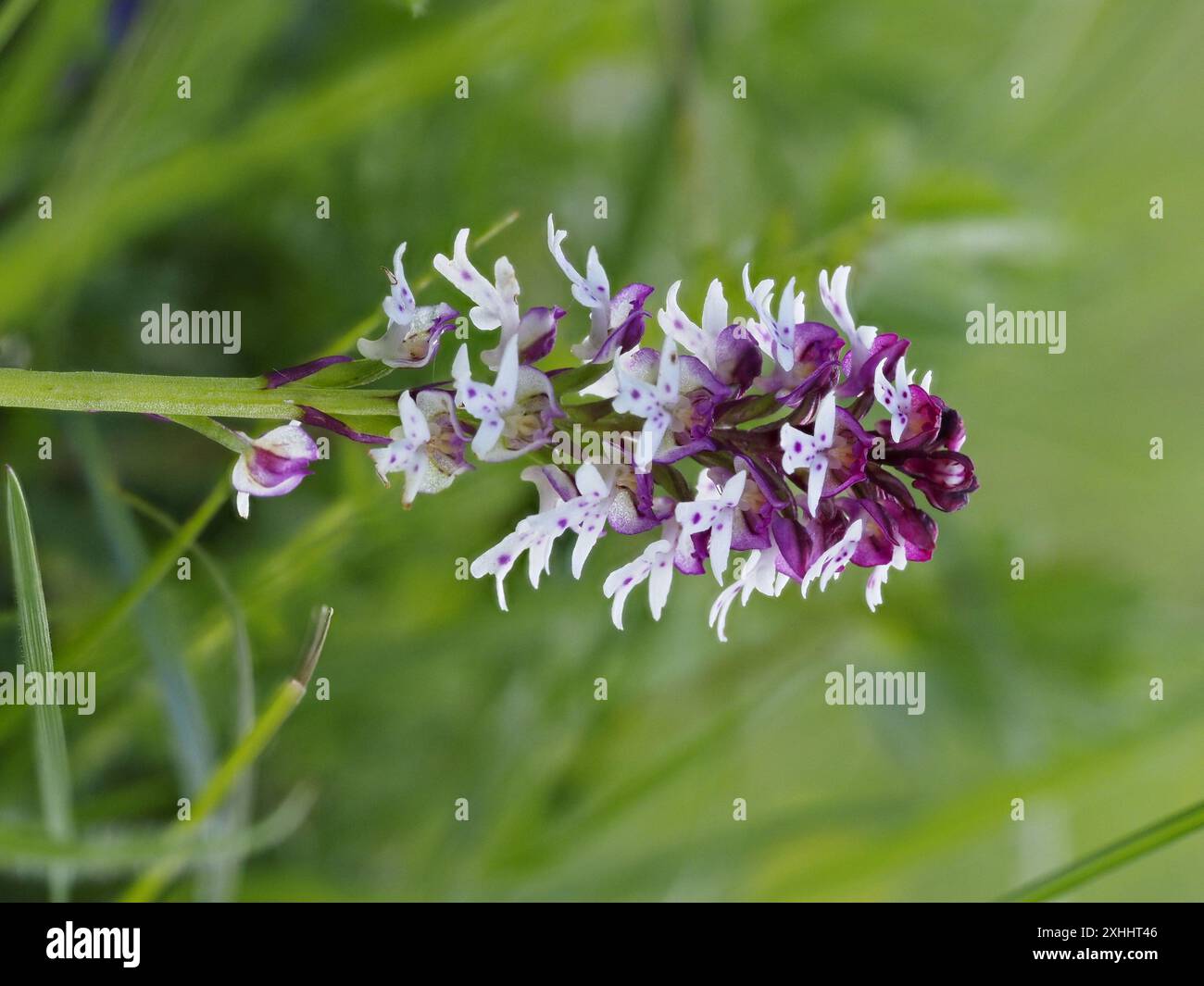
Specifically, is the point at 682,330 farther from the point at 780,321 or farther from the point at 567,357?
the point at 567,357

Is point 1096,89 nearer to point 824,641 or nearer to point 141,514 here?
point 824,641

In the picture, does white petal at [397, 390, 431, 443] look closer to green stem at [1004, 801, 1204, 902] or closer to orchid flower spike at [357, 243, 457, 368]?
orchid flower spike at [357, 243, 457, 368]

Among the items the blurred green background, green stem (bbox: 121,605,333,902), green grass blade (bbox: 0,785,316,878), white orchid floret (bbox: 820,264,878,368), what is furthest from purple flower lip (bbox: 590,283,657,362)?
green grass blade (bbox: 0,785,316,878)

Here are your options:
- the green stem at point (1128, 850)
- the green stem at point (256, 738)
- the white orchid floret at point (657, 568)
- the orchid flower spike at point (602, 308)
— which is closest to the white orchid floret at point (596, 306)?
the orchid flower spike at point (602, 308)

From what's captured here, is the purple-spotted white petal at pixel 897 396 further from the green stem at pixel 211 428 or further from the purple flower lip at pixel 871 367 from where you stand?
the green stem at pixel 211 428

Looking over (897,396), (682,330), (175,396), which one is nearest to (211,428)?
(175,396)
